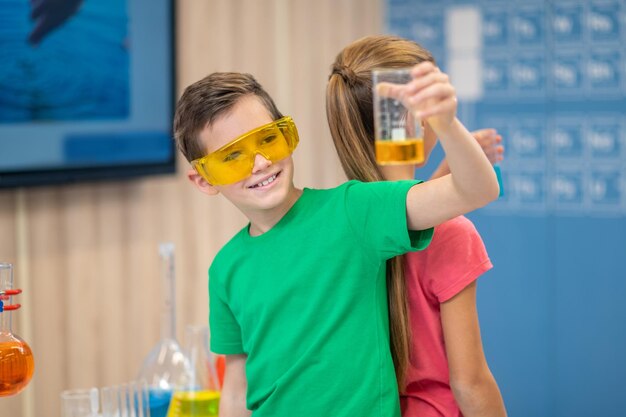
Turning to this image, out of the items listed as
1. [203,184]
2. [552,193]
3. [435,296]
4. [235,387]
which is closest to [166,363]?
[235,387]

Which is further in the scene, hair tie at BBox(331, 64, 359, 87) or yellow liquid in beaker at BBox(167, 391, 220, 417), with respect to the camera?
yellow liquid in beaker at BBox(167, 391, 220, 417)

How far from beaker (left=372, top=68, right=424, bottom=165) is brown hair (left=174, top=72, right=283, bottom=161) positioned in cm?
40

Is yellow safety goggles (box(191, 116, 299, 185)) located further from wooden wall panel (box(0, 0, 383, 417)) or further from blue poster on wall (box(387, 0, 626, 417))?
blue poster on wall (box(387, 0, 626, 417))

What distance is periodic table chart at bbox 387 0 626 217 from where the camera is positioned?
152 inches

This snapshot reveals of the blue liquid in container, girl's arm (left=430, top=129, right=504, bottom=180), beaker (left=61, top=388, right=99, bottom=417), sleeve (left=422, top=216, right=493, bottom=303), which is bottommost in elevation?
the blue liquid in container

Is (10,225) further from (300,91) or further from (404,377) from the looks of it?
(300,91)

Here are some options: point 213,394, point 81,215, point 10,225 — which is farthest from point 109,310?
point 213,394

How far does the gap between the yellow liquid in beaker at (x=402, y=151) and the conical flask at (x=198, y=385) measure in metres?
0.98

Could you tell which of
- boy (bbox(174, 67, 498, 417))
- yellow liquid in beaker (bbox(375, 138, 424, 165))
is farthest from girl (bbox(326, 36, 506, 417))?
yellow liquid in beaker (bbox(375, 138, 424, 165))

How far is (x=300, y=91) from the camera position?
3934 mm

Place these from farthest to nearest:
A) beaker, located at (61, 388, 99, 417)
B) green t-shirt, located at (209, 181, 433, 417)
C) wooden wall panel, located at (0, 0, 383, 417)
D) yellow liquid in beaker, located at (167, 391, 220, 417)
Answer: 1. wooden wall panel, located at (0, 0, 383, 417)
2. yellow liquid in beaker, located at (167, 391, 220, 417)
3. beaker, located at (61, 388, 99, 417)
4. green t-shirt, located at (209, 181, 433, 417)

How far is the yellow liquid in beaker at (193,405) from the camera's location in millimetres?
2002

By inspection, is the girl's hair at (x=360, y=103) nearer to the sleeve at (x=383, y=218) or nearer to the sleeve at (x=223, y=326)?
the sleeve at (x=383, y=218)

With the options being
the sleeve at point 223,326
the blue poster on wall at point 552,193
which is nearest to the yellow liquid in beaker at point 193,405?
the sleeve at point 223,326
